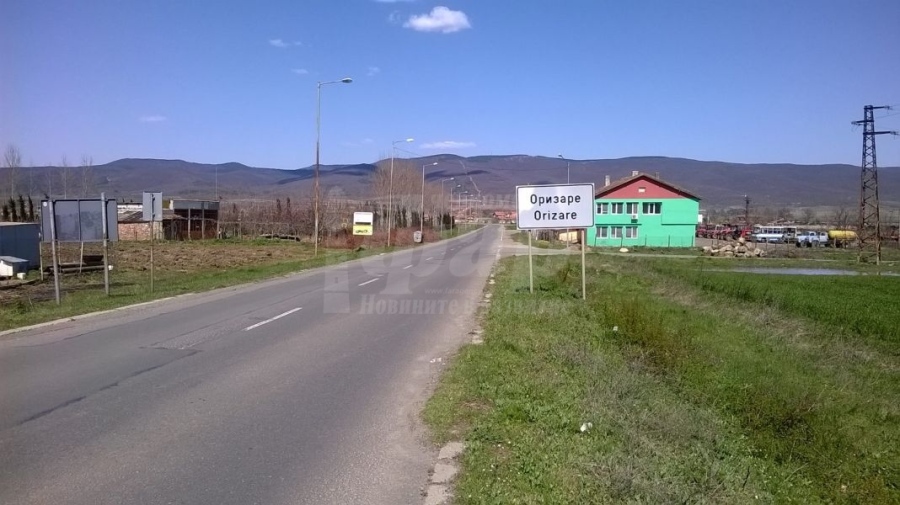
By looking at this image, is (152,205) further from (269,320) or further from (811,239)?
(811,239)

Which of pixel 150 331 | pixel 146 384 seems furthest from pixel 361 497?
pixel 150 331

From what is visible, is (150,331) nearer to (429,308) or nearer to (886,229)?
(429,308)

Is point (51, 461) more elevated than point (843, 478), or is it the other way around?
point (51, 461)

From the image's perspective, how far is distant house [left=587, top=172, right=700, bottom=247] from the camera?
70.1 meters

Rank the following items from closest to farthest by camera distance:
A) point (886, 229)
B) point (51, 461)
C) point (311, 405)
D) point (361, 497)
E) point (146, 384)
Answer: point (361, 497)
point (51, 461)
point (311, 405)
point (146, 384)
point (886, 229)

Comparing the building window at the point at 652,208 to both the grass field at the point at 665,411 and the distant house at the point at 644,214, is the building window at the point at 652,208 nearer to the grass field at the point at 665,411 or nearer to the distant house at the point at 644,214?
the distant house at the point at 644,214

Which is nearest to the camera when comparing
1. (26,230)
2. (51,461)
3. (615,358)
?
(51,461)

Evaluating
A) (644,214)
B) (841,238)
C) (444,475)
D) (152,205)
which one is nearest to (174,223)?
(152,205)

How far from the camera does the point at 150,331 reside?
12.2m

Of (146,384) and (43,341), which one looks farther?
(43,341)

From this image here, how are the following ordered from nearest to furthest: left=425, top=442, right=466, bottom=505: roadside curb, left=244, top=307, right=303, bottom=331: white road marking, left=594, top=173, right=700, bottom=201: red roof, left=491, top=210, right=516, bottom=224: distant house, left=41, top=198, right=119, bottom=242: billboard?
left=425, top=442, right=466, bottom=505: roadside curb
left=244, top=307, right=303, bottom=331: white road marking
left=41, top=198, right=119, bottom=242: billboard
left=594, top=173, right=700, bottom=201: red roof
left=491, top=210, right=516, bottom=224: distant house

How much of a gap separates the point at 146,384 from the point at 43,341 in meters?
4.31

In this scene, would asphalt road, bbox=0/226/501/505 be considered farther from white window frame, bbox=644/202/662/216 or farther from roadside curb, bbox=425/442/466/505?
white window frame, bbox=644/202/662/216

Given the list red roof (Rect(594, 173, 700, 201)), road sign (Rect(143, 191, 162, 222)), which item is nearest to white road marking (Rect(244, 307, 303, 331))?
road sign (Rect(143, 191, 162, 222))
